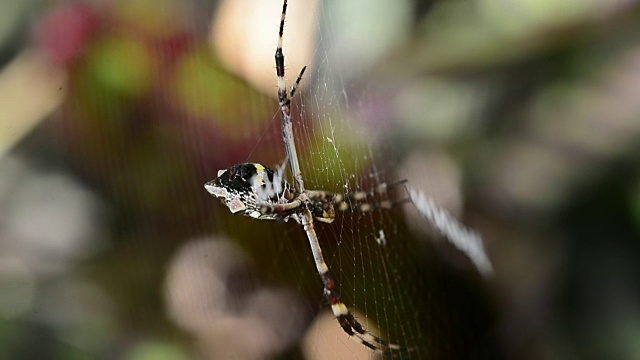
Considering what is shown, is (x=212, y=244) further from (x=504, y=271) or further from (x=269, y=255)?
(x=504, y=271)

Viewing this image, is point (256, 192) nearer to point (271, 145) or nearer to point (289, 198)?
point (289, 198)

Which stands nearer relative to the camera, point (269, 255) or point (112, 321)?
point (269, 255)

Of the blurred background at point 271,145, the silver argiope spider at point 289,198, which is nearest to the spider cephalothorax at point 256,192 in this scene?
the silver argiope spider at point 289,198

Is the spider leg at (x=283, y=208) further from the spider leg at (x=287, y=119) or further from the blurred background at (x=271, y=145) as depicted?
the blurred background at (x=271, y=145)

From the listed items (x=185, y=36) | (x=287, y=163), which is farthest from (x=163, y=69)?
(x=287, y=163)

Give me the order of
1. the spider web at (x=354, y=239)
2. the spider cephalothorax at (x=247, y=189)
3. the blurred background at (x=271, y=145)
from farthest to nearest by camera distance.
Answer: the blurred background at (x=271, y=145) < the spider web at (x=354, y=239) < the spider cephalothorax at (x=247, y=189)

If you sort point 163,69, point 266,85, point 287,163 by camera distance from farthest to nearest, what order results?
point 163,69
point 266,85
point 287,163
